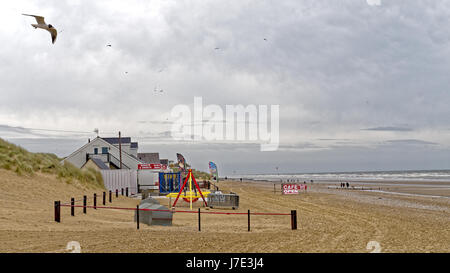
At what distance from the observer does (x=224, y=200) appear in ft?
80.5

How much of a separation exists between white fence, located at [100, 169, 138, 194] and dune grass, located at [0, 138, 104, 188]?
1300 mm

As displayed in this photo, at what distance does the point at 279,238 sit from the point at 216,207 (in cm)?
1209

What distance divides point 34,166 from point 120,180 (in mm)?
11254

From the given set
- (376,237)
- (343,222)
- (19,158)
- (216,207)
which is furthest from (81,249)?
(19,158)

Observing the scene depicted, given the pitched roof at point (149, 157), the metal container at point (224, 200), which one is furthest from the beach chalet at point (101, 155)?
the pitched roof at point (149, 157)

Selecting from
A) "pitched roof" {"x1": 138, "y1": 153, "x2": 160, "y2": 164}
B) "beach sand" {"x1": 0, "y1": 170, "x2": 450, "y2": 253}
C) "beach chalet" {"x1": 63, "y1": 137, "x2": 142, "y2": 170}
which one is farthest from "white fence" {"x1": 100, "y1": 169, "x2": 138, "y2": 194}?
"pitched roof" {"x1": 138, "y1": 153, "x2": 160, "y2": 164}

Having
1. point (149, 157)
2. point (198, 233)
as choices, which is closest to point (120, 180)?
point (198, 233)

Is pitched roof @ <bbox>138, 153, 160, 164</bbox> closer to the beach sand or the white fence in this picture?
the white fence

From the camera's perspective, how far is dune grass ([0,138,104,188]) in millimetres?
24130

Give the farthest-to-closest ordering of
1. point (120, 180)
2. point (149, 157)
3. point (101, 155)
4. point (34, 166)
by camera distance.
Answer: point (149, 157) < point (101, 155) < point (120, 180) < point (34, 166)

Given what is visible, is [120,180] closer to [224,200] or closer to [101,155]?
[101,155]

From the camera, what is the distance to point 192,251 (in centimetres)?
1016
